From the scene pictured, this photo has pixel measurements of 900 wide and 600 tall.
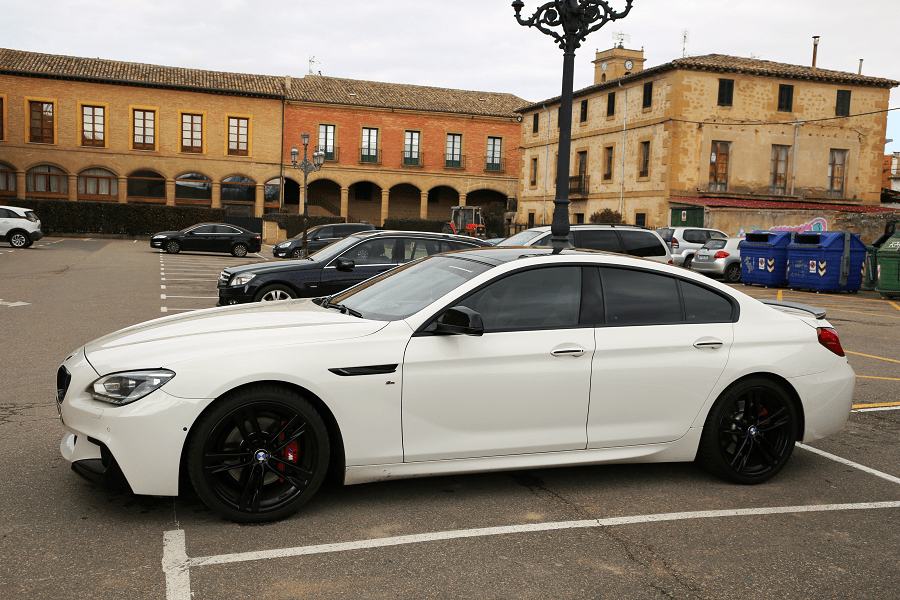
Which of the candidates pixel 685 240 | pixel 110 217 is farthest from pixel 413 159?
pixel 685 240

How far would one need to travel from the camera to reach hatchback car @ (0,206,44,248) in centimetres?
3008

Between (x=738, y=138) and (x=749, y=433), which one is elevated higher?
(x=738, y=138)

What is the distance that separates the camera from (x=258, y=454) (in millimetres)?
3801

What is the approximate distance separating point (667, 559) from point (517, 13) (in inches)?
354

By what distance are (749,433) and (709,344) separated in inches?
25.2

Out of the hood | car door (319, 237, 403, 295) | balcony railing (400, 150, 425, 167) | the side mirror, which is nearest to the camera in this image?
the hood

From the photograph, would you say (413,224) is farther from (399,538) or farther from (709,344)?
(399,538)

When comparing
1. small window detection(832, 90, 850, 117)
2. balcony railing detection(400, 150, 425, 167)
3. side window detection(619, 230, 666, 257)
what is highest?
small window detection(832, 90, 850, 117)

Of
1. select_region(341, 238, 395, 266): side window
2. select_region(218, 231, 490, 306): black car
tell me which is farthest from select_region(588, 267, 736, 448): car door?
select_region(341, 238, 395, 266): side window

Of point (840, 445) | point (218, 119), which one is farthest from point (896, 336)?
point (218, 119)

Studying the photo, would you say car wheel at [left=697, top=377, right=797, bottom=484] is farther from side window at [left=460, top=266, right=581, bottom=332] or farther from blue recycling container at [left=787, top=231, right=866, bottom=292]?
blue recycling container at [left=787, top=231, right=866, bottom=292]

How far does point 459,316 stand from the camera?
13.0 ft

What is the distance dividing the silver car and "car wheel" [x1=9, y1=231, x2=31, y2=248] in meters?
25.8

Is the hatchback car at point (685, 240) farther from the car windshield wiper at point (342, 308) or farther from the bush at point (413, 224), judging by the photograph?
the bush at point (413, 224)
